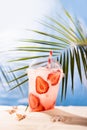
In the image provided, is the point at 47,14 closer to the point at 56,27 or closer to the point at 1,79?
the point at 56,27

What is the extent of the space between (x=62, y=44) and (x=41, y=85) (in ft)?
1.52

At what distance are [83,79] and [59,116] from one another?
505 millimetres

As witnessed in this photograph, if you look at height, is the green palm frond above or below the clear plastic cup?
above

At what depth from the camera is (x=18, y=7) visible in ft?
7.06

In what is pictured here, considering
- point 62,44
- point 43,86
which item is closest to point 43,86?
point 43,86

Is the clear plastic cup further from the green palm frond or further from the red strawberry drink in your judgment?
the green palm frond

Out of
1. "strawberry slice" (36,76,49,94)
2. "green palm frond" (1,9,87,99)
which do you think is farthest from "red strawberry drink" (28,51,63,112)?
"green palm frond" (1,9,87,99)

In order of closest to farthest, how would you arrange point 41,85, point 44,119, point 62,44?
point 44,119, point 41,85, point 62,44

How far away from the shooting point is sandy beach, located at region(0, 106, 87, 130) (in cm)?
156

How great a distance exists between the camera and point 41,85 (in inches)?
70.8

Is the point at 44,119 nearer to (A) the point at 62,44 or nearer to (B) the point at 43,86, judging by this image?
(B) the point at 43,86

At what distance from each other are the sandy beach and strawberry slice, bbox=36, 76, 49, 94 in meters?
0.13

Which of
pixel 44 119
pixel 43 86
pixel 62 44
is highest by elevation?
pixel 62 44

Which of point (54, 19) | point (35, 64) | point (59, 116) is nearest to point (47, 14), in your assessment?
point (54, 19)
